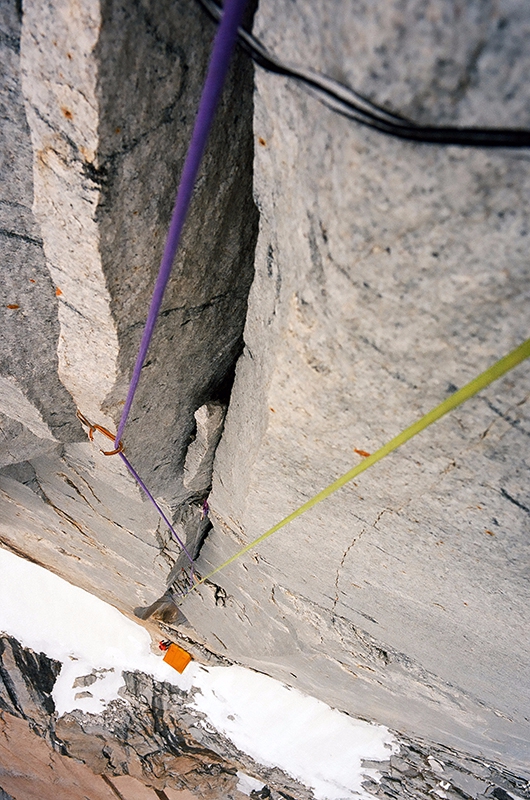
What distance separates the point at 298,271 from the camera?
2.50ft

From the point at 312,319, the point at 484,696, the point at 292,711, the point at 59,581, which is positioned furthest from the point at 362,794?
the point at 312,319

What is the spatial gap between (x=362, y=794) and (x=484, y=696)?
1.90 m

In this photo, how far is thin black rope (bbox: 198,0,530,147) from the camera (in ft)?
1.49

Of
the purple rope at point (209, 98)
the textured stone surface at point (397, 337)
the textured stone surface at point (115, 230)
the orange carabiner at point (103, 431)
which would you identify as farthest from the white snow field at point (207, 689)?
the purple rope at point (209, 98)

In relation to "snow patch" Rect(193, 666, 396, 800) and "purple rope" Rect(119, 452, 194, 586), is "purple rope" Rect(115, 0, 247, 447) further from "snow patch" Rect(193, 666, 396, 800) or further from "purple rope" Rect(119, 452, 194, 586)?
"snow patch" Rect(193, 666, 396, 800)

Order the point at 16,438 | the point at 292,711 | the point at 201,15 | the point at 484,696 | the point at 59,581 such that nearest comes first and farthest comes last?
the point at 201,15, the point at 484,696, the point at 16,438, the point at 292,711, the point at 59,581

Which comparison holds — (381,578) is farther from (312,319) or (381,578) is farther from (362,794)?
(362,794)

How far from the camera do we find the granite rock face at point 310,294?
512 millimetres

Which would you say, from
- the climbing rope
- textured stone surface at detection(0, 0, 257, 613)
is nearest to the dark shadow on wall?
textured stone surface at detection(0, 0, 257, 613)

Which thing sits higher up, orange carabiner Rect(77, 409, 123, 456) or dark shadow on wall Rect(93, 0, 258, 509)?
dark shadow on wall Rect(93, 0, 258, 509)

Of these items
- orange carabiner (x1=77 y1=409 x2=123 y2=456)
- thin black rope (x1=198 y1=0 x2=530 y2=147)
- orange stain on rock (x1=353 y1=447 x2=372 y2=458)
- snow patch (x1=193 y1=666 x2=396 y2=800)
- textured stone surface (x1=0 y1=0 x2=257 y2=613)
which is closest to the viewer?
thin black rope (x1=198 y1=0 x2=530 y2=147)

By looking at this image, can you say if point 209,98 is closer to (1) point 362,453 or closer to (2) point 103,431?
(1) point 362,453

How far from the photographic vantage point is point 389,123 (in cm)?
48

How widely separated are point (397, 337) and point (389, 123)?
0.30m
